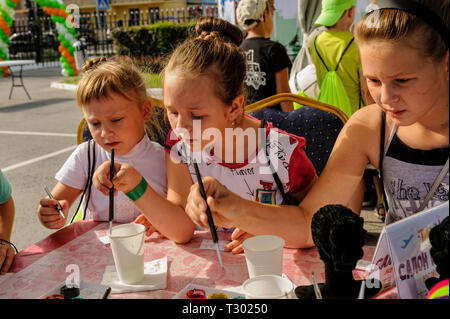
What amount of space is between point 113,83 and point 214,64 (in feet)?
1.40

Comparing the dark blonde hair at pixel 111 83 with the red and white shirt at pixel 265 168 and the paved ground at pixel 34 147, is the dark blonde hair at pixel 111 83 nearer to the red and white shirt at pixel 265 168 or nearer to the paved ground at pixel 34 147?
the red and white shirt at pixel 265 168

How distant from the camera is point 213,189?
44.9 inches

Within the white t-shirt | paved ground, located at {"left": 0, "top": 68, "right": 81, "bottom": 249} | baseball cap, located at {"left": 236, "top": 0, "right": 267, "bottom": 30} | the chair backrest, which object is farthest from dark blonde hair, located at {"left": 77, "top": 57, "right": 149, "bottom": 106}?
paved ground, located at {"left": 0, "top": 68, "right": 81, "bottom": 249}

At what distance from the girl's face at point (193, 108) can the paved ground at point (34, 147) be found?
198 centimetres

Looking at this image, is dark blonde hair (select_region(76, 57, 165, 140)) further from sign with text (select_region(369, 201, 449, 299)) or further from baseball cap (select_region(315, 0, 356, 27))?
baseball cap (select_region(315, 0, 356, 27))

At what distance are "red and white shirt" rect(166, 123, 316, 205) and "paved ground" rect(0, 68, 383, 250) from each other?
5.47ft

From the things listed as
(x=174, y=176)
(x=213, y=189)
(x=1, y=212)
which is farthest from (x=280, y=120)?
(x=1, y=212)

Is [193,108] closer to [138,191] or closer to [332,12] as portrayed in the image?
[138,191]

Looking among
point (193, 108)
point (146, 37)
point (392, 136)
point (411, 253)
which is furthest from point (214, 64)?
point (146, 37)

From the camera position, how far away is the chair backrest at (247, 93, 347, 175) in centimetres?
185

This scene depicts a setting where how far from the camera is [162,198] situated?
151 cm

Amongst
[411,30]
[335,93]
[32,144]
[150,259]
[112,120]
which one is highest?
[411,30]
